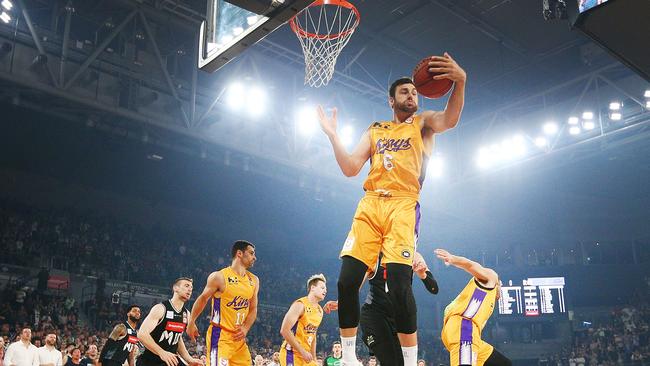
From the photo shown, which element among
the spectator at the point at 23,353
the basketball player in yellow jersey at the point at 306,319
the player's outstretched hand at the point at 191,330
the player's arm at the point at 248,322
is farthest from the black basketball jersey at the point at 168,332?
the spectator at the point at 23,353

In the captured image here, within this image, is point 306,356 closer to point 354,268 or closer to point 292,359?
point 292,359

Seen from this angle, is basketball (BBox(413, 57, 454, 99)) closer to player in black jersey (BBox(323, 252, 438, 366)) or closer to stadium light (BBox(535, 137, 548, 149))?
player in black jersey (BBox(323, 252, 438, 366))

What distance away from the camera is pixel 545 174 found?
23656 millimetres

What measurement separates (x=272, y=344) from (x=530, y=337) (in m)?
12.0

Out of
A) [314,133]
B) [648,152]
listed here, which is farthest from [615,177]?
[314,133]

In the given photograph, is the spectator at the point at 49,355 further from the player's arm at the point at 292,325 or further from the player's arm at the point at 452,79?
the player's arm at the point at 452,79

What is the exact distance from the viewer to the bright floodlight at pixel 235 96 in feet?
57.2

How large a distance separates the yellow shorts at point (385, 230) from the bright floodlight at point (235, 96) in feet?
44.6

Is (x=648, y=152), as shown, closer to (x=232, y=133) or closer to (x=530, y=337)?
(x=530, y=337)

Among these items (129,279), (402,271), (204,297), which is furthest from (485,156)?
(402,271)

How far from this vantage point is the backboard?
6.64 metres

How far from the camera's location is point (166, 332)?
24.0 ft

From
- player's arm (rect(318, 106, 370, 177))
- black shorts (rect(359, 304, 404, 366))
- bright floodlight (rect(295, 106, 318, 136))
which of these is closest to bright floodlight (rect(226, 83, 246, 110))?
bright floodlight (rect(295, 106, 318, 136))

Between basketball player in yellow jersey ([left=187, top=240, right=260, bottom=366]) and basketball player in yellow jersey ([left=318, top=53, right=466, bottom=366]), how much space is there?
11.5 ft
